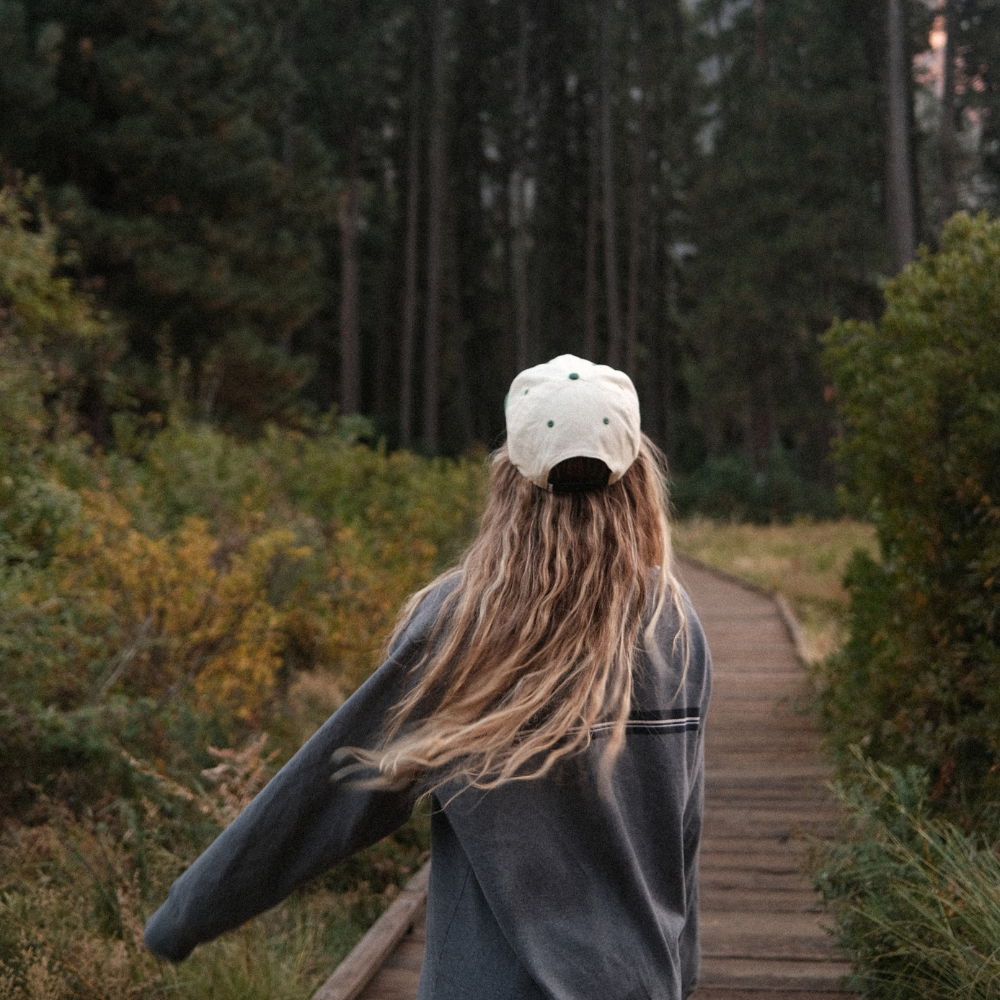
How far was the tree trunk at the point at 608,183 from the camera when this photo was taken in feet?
97.2

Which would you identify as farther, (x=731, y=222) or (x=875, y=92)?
(x=731, y=222)

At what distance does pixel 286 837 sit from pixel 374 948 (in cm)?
232

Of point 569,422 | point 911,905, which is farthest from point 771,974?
point 569,422

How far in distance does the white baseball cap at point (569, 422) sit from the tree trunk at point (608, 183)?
28512 mm

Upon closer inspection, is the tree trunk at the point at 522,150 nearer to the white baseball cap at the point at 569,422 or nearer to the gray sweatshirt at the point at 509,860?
the white baseball cap at the point at 569,422

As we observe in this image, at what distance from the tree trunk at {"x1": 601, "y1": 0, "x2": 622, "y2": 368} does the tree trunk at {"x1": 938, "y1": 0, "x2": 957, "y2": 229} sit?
868cm

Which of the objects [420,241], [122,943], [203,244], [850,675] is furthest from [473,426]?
[122,943]

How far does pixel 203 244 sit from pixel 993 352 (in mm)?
14983

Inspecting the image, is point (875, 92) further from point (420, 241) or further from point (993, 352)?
point (993, 352)

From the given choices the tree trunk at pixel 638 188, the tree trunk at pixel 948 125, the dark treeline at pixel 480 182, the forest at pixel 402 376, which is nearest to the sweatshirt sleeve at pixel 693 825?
the forest at pixel 402 376

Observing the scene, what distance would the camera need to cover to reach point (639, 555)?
1757 mm

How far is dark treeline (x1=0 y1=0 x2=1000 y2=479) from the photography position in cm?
1570

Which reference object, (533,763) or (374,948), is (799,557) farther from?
(533,763)

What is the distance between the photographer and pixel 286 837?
1.62m
